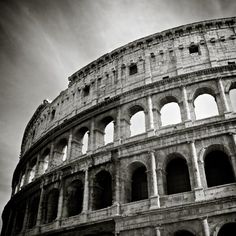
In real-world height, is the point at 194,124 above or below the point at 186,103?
below

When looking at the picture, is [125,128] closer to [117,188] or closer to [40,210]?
[117,188]

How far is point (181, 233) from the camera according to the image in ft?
38.5

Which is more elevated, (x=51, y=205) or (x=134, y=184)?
(x=134, y=184)

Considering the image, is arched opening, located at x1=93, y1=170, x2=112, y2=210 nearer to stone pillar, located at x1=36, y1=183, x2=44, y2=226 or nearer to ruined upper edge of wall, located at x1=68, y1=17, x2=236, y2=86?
stone pillar, located at x1=36, y1=183, x2=44, y2=226

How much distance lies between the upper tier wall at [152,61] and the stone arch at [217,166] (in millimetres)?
5046

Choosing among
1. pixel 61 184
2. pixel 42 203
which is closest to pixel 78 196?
pixel 61 184

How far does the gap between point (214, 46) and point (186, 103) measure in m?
4.45

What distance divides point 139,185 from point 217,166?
151 inches

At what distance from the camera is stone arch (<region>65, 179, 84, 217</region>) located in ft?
50.7

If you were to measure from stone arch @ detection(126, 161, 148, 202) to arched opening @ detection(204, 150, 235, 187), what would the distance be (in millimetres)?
2965

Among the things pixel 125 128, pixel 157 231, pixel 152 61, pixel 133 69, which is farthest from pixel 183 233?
pixel 133 69

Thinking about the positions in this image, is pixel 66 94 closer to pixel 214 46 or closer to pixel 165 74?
pixel 165 74

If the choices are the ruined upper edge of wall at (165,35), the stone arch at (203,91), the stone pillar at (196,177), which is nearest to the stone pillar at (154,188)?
the stone pillar at (196,177)

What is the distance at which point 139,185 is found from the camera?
46.0 feet
